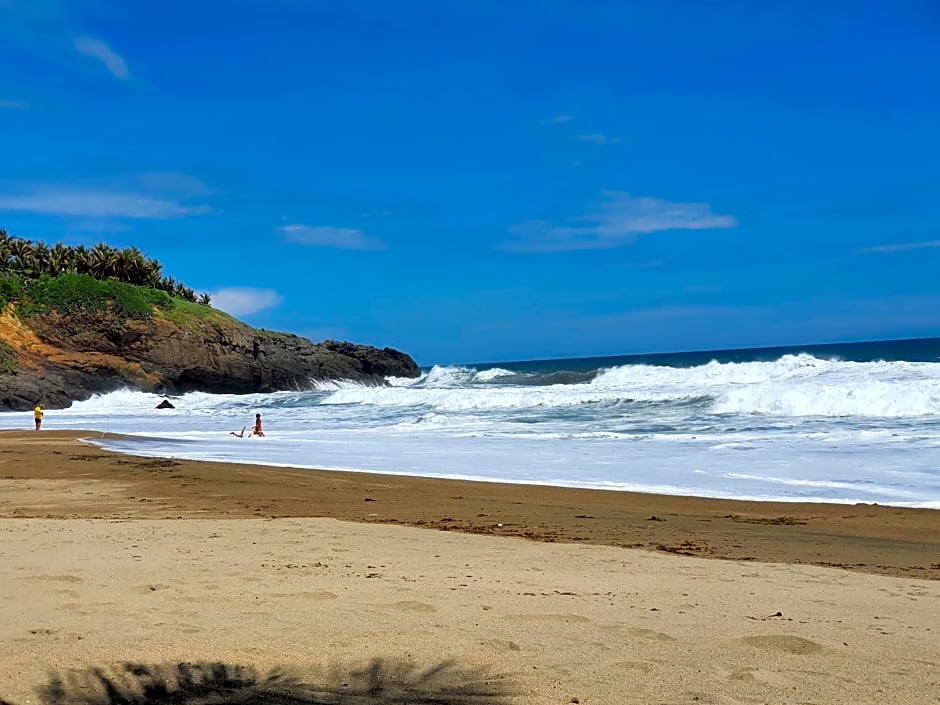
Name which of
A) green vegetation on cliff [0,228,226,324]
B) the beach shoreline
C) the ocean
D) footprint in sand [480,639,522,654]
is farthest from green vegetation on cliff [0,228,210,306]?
footprint in sand [480,639,522,654]

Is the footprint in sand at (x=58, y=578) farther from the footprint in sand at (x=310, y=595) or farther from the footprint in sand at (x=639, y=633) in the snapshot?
the footprint in sand at (x=639, y=633)

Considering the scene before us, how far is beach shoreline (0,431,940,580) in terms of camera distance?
7.84m

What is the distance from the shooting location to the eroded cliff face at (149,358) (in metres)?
40.5

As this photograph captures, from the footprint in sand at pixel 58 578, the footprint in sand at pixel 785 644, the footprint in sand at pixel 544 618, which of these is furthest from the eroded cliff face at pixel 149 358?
the footprint in sand at pixel 785 644

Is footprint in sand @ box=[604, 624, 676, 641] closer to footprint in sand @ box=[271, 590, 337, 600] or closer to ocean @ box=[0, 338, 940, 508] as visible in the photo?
footprint in sand @ box=[271, 590, 337, 600]

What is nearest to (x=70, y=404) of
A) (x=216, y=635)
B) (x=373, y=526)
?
(x=373, y=526)

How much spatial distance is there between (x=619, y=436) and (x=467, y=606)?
14.9m

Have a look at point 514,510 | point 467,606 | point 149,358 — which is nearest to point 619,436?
point 514,510

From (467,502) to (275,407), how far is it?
2825cm

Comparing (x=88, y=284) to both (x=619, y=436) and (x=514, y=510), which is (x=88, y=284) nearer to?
(x=619, y=436)

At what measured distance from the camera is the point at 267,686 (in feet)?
11.7

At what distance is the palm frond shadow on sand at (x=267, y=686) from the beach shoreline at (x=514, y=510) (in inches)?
168

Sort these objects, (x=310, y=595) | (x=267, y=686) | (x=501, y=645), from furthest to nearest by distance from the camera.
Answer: (x=310, y=595) < (x=501, y=645) < (x=267, y=686)

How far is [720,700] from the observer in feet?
11.5
